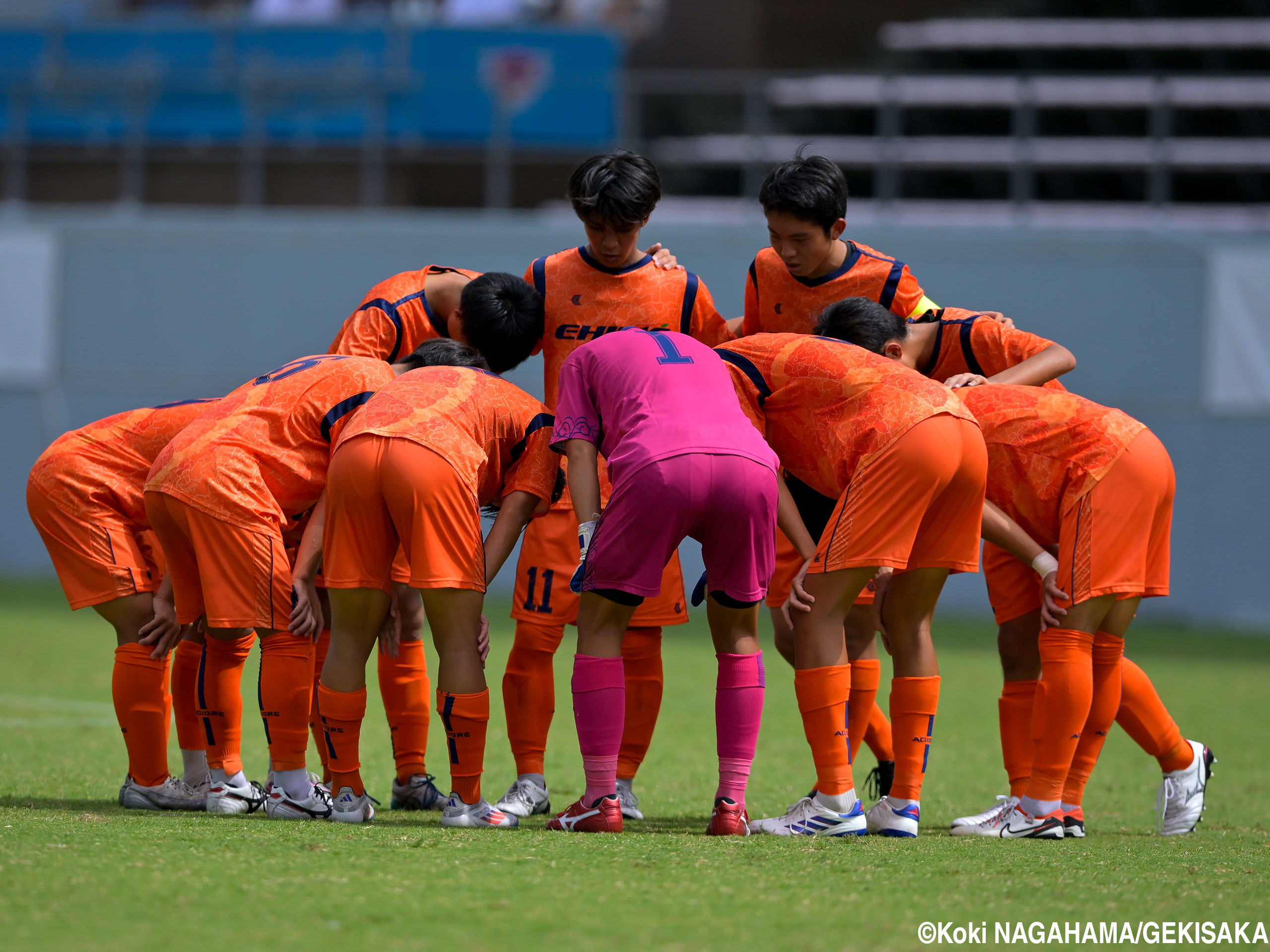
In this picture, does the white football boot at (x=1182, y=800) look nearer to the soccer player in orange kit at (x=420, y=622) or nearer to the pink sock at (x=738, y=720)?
the pink sock at (x=738, y=720)

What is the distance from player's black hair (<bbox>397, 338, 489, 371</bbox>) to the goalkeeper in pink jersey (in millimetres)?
408

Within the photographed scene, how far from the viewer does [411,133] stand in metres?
12.5

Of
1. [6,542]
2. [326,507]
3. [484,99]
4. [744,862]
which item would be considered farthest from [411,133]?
[744,862]

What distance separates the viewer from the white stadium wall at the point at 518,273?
1103 cm

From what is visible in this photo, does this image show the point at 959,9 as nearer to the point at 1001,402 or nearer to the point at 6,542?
the point at 6,542

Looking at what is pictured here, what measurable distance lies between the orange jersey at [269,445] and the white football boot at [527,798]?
106cm

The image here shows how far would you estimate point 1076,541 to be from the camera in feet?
12.8

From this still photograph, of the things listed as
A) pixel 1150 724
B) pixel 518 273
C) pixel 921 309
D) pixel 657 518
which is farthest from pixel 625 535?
pixel 518 273

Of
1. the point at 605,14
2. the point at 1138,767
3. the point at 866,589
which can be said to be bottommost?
the point at 1138,767

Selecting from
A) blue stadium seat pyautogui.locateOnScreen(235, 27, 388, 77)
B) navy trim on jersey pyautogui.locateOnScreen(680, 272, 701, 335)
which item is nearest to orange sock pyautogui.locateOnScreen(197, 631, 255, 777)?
navy trim on jersey pyautogui.locateOnScreen(680, 272, 701, 335)

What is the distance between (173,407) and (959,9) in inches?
524

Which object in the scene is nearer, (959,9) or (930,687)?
(930,687)

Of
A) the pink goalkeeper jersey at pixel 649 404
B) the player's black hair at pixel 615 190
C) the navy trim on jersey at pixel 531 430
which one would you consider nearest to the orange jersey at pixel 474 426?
the navy trim on jersey at pixel 531 430

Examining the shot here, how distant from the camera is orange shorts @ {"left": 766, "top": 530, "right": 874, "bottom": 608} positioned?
4.31 m
